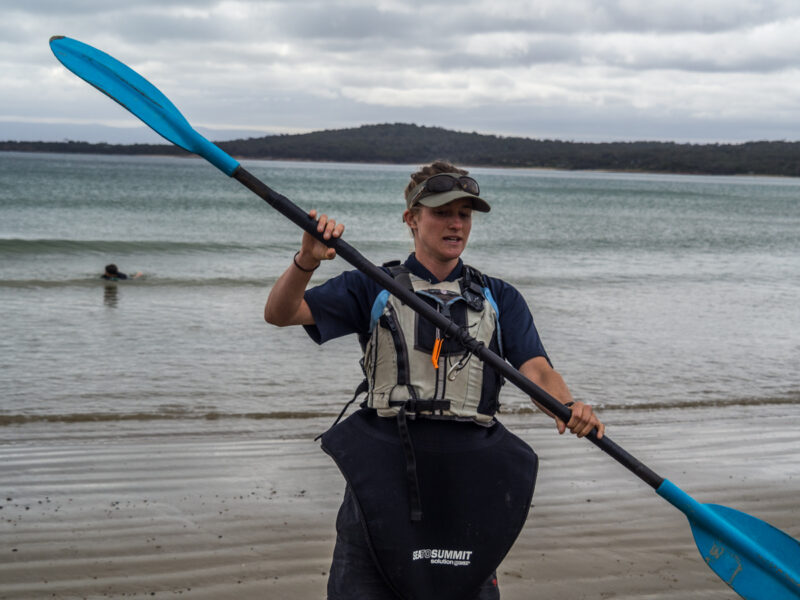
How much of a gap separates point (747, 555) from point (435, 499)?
137cm

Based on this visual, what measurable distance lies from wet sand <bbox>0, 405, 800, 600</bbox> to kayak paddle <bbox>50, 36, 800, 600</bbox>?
99 cm

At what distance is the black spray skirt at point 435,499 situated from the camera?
2.45 meters

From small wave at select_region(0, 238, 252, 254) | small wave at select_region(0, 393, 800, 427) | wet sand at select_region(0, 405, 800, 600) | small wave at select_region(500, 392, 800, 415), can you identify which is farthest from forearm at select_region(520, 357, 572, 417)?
small wave at select_region(0, 238, 252, 254)

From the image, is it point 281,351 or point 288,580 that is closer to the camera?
point 288,580

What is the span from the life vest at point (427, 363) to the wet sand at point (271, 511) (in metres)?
1.82

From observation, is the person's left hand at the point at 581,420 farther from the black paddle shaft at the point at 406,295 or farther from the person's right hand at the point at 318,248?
the person's right hand at the point at 318,248

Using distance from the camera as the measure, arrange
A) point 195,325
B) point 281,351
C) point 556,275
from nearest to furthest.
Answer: point 281,351 → point 195,325 → point 556,275

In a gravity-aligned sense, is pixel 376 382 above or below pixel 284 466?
above

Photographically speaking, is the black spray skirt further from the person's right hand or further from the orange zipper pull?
the person's right hand

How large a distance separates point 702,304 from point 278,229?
21118mm

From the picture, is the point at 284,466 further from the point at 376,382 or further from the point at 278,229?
the point at 278,229

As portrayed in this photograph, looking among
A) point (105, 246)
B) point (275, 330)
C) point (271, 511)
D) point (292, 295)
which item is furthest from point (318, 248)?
point (105, 246)

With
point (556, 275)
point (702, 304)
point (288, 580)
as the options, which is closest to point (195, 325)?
point (288, 580)

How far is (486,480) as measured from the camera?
2.55 meters
